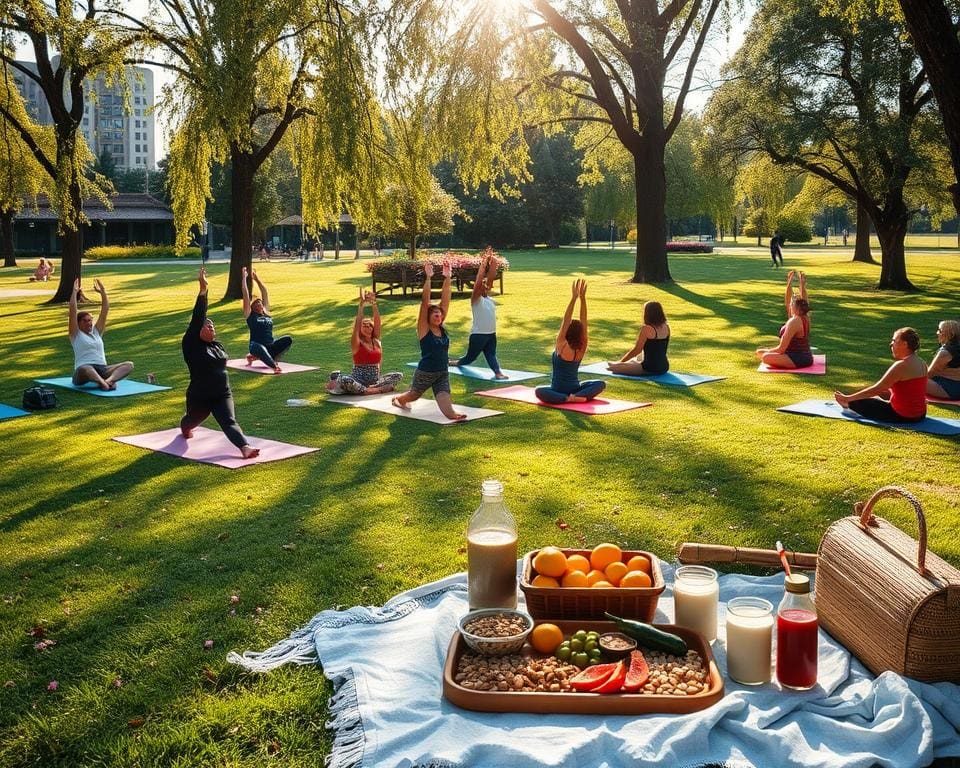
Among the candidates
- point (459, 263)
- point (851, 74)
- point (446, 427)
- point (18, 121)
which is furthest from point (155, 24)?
point (851, 74)

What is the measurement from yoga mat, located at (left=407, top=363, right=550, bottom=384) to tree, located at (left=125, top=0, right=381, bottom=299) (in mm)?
4802

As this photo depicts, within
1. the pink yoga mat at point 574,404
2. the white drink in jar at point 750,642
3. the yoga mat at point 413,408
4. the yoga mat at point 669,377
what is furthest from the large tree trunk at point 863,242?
the white drink in jar at point 750,642

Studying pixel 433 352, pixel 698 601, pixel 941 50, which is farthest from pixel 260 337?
pixel 698 601

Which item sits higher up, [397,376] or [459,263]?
[459,263]

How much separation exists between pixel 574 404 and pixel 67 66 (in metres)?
16.7

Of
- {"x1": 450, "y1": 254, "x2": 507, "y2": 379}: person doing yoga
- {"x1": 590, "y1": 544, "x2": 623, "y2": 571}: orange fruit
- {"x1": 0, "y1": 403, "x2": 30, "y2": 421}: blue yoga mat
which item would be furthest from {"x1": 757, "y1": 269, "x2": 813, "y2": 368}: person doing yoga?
{"x1": 0, "y1": 403, "x2": 30, "y2": 421}: blue yoga mat

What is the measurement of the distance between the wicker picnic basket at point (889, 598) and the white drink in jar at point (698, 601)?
573mm

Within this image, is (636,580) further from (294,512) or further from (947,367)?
(947,367)

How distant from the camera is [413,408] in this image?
9.95 meters

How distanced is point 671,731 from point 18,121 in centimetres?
2319

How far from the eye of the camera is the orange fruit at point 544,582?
4.19 m

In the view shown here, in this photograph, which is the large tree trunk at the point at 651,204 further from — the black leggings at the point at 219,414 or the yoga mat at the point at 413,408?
the black leggings at the point at 219,414

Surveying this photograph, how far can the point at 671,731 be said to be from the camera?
3367mm

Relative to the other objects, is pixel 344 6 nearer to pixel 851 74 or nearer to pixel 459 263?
pixel 459 263
